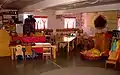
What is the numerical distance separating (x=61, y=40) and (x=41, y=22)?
258cm

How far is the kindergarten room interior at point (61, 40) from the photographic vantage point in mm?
6664

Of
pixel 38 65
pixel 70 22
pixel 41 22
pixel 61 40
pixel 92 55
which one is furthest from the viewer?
pixel 70 22

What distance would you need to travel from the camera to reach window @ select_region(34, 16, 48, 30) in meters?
12.0

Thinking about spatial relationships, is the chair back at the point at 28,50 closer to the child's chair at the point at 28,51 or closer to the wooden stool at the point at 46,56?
the child's chair at the point at 28,51

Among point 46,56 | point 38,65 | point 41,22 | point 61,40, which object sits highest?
point 41,22

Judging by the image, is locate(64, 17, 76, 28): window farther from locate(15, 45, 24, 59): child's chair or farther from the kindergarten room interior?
locate(15, 45, 24, 59): child's chair

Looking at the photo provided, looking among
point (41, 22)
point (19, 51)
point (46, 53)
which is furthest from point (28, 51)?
point (41, 22)

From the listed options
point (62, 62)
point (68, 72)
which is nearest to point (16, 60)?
point (62, 62)

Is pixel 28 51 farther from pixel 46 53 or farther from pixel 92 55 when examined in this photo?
pixel 92 55

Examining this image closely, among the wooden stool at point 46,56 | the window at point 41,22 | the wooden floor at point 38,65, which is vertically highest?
the window at point 41,22

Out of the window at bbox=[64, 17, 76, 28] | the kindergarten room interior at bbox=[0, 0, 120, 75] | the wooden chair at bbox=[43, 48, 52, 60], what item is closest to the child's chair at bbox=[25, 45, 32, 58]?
the kindergarten room interior at bbox=[0, 0, 120, 75]

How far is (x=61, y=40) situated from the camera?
32.7 ft

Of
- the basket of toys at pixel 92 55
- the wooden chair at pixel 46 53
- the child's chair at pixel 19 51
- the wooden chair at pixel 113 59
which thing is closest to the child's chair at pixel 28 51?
the child's chair at pixel 19 51

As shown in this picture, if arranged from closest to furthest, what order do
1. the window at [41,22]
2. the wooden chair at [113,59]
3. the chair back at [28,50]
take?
1. the wooden chair at [113,59]
2. the chair back at [28,50]
3. the window at [41,22]
